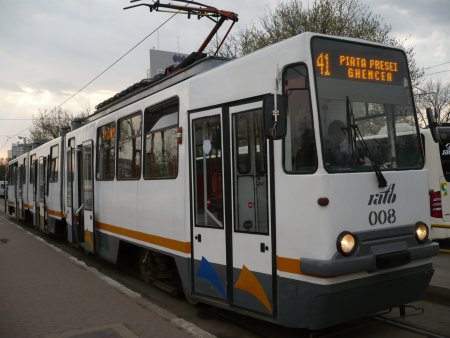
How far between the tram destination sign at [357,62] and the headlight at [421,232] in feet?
4.79

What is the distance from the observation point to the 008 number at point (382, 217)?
436 centimetres

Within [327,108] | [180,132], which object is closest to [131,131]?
[180,132]

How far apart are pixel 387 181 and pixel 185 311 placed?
331 centimetres

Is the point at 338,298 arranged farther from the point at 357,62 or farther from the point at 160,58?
the point at 160,58

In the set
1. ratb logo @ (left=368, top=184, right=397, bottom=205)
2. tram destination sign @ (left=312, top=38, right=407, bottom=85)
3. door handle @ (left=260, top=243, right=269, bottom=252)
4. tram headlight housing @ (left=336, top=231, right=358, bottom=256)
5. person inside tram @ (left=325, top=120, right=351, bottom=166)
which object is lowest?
door handle @ (left=260, top=243, right=269, bottom=252)

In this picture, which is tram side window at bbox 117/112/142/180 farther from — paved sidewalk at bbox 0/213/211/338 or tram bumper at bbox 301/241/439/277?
tram bumper at bbox 301/241/439/277

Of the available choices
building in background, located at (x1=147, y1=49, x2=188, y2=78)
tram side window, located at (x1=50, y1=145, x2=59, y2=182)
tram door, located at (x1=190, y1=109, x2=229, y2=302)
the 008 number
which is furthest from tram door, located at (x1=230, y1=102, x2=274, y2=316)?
building in background, located at (x1=147, y1=49, x2=188, y2=78)

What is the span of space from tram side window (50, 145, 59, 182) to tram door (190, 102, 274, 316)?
28.2 ft

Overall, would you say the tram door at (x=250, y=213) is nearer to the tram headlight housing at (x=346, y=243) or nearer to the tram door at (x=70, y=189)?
the tram headlight housing at (x=346, y=243)

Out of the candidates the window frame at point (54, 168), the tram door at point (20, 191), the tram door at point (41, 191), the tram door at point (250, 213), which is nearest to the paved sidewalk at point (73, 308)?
the tram door at point (250, 213)

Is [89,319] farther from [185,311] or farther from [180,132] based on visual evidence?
[180,132]

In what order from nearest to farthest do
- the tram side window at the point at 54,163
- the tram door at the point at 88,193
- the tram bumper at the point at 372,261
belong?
the tram bumper at the point at 372,261 → the tram door at the point at 88,193 → the tram side window at the point at 54,163

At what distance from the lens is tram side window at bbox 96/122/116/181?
822 cm

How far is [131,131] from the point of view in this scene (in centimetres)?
746
